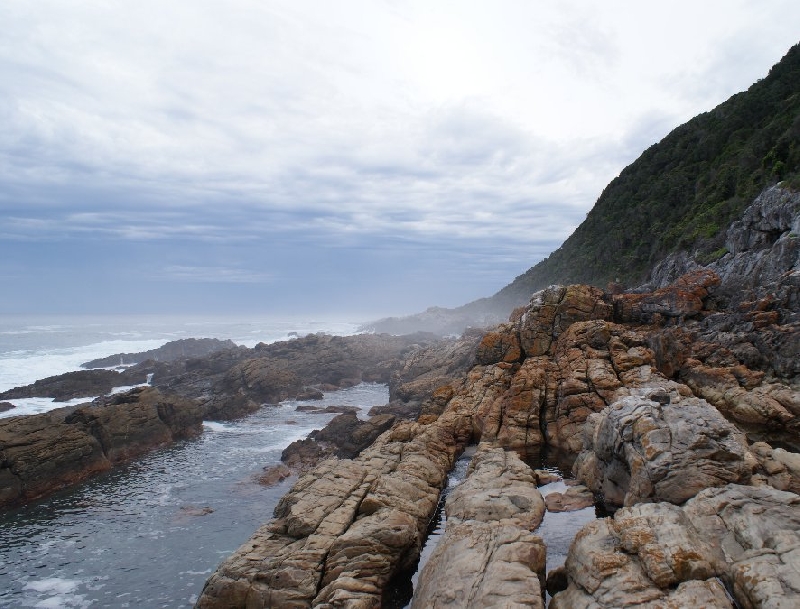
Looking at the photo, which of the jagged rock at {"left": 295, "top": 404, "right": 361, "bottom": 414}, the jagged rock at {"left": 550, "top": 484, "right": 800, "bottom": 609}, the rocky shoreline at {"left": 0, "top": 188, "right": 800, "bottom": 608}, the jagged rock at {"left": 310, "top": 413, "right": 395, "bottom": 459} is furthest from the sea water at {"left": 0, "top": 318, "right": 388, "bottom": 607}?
the jagged rock at {"left": 550, "top": 484, "right": 800, "bottom": 609}

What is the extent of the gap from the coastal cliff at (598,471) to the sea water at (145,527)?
4.98 metres

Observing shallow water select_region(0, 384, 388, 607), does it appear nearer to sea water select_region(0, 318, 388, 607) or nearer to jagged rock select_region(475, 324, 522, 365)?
sea water select_region(0, 318, 388, 607)

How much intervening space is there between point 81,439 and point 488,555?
26921mm

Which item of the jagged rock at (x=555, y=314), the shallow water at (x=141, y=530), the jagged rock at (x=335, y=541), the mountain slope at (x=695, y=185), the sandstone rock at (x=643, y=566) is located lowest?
the shallow water at (x=141, y=530)

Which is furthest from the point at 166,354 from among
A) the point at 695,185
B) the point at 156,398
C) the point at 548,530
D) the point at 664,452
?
the point at 695,185

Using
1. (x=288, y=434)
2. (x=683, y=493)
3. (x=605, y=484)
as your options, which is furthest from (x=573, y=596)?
(x=288, y=434)

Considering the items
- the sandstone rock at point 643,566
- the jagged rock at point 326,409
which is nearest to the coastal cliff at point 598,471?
the sandstone rock at point 643,566

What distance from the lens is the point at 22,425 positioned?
26.6 m

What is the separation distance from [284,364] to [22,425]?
101 ft

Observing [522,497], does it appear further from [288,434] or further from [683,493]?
[288,434]

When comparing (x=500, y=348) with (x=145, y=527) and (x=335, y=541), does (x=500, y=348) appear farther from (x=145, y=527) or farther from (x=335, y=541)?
(x=145, y=527)

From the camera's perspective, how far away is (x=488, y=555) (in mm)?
11367

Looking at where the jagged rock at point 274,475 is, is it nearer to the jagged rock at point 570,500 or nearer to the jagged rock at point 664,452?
the jagged rock at point 570,500

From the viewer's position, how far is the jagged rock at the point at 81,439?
24.2 metres
